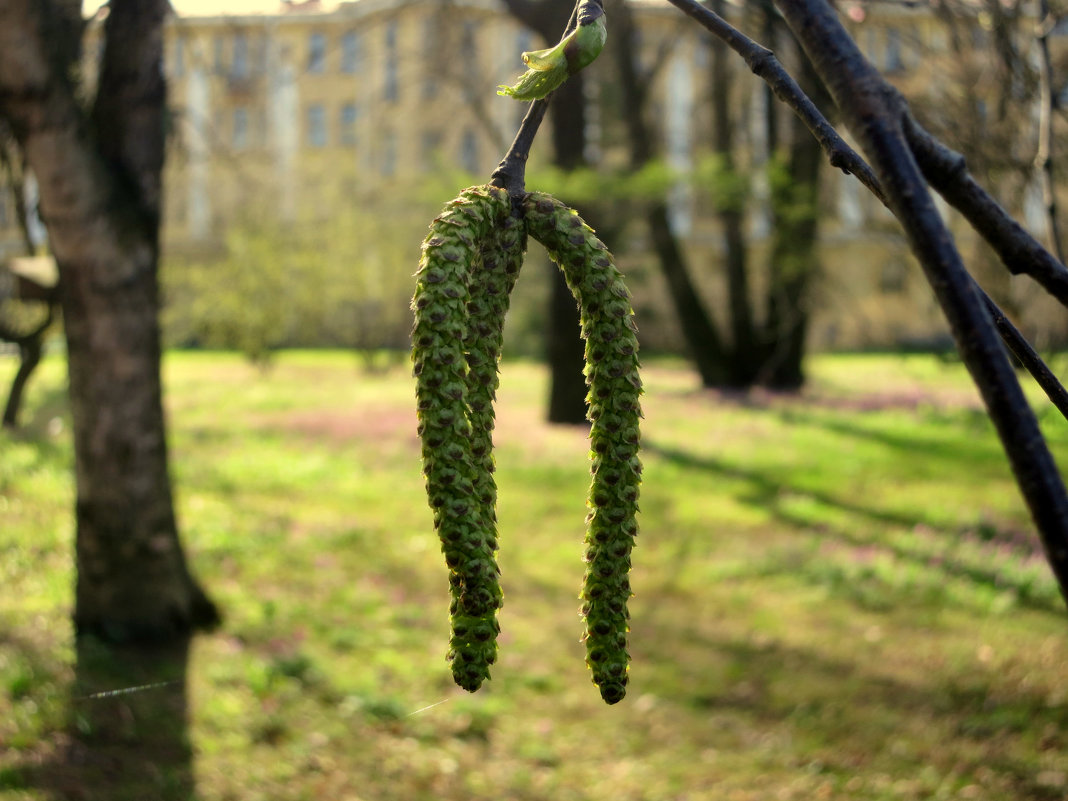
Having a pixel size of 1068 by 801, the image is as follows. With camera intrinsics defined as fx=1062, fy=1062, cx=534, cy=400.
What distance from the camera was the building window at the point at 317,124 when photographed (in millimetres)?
32875

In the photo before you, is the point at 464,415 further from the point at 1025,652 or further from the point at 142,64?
the point at 1025,652

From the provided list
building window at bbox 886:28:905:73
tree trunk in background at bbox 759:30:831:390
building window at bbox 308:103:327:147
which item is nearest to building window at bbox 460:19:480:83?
tree trunk in background at bbox 759:30:831:390

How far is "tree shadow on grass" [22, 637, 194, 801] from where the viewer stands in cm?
391

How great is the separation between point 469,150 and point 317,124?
539 centimetres

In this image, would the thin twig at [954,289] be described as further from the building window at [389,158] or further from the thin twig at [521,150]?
the building window at [389,158]

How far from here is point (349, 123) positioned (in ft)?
108

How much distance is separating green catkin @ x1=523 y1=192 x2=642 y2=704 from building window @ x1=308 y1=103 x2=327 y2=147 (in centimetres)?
3351

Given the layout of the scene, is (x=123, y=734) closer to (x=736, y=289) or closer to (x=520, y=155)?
(x=520, y=155)

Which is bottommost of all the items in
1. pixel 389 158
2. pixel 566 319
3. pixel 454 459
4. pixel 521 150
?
pixel 566 319

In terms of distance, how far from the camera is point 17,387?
12352 millimetres

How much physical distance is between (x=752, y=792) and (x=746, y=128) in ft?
39.6

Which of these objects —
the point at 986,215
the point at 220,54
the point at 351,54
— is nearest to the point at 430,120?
the point at 351,54

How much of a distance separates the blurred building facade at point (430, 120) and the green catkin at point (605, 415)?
2092 mm

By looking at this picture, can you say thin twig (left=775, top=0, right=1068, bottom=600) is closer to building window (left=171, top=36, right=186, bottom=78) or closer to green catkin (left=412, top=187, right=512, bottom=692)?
green catkin (left=412, top=187, right=512, bottom=692)
